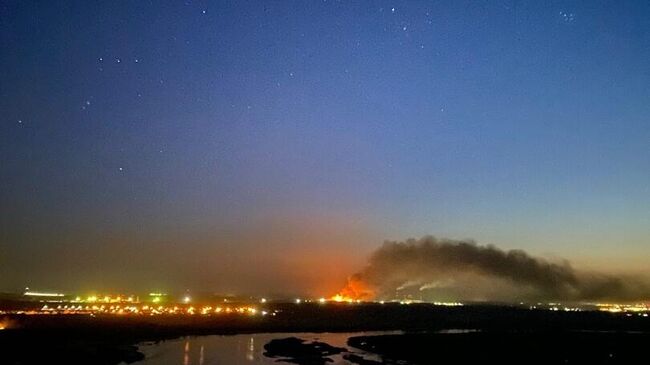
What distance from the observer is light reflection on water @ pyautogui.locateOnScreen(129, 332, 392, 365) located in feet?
160

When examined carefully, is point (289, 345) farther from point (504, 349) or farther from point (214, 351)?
point (504, 349)

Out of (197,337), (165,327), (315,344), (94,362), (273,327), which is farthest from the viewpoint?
(273,327)

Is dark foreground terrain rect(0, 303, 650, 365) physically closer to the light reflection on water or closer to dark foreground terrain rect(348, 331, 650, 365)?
dark foreground terrain rect(348, 331, 650, 365)

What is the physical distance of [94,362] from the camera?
46.4 meters

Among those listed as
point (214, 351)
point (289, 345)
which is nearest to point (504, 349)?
point (289, 345)

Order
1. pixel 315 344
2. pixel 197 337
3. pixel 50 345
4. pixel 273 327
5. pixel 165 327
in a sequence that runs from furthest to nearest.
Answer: pixel 273 327, pixel 165 327, pixel 197 337, pixel 315 344, pixel 50 345

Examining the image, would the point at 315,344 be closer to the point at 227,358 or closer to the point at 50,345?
the point at 227,358

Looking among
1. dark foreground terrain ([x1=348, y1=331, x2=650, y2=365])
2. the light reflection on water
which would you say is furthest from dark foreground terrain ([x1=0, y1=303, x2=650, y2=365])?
the light reflection on water

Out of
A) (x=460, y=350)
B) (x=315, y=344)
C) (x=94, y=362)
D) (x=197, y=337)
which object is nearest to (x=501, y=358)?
(x=460, y=350)

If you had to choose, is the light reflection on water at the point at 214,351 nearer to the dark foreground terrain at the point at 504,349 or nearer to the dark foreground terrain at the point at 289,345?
the dark foreground terrain at the point at 289,345

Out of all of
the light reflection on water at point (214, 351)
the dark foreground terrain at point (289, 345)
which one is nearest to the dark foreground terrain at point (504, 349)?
the dark foreground terrain at point (289, 345)

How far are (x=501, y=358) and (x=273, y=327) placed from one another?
48.8m

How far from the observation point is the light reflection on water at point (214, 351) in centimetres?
4872

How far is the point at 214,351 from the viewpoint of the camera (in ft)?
186
